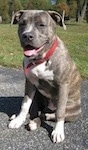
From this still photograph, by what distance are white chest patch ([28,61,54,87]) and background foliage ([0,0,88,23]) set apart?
19.8m

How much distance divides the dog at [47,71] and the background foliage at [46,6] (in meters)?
19.6

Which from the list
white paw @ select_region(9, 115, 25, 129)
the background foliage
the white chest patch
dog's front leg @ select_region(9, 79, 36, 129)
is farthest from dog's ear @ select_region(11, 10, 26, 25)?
the background foliage

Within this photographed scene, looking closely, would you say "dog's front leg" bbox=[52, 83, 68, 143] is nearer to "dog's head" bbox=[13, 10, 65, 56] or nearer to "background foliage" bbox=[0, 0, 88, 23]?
"dog's head" bbox=[13, 10, 65, 56]

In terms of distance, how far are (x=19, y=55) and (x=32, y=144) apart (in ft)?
19.3

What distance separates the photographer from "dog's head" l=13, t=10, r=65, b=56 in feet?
13.7

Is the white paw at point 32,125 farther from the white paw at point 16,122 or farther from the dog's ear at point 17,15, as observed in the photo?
the dog's ear at point 17,15

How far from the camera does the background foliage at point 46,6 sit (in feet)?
89.0

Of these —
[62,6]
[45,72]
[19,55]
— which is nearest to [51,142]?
[45,72]

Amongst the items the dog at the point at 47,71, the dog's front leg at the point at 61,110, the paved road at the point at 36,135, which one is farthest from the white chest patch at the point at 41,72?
the paved road at the point at 36,135

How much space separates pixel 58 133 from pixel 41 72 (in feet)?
2.41

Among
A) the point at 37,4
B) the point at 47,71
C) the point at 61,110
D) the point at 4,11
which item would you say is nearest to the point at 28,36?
the point at 47,71

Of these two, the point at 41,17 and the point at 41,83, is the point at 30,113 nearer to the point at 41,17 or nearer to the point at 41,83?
the point at 41,83

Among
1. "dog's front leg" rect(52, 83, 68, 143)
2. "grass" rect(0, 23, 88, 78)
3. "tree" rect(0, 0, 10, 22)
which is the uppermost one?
"dog's front leg" rect(52, 83, 68, 143)

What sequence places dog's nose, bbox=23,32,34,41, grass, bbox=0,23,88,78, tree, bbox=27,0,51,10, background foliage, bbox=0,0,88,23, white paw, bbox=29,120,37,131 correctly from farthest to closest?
tree, bbox=27,0,51,10
background foliage, bbox=0,0,88,23
grass, bbox=0,23,88,78
white paw, bbox=29,120,37,131
dog's nose, bbox=23,32,34,41
